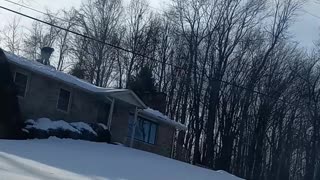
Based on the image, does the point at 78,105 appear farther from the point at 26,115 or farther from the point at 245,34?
the point at 245,34

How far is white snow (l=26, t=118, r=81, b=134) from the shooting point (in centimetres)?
2361

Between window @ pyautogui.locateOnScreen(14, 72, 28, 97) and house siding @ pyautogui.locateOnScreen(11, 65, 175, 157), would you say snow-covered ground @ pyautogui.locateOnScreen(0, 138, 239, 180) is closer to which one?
house siding @ pyautogui.locateOnScreen(11, 65, 175, 157)

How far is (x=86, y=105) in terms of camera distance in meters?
28.2

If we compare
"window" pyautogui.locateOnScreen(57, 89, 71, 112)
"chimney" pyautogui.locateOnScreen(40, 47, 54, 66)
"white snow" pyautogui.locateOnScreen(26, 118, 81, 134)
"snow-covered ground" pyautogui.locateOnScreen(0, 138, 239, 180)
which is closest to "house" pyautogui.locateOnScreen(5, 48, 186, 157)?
"window" pyautogui.locateOnScreen(57, 89, 71, 112)

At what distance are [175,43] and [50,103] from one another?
24.2 meters

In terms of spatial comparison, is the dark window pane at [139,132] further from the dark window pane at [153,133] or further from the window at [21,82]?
the window at [21,82]

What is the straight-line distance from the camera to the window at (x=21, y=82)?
25.1m

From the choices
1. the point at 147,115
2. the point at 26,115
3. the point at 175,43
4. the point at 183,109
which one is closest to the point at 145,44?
the point at 175,43

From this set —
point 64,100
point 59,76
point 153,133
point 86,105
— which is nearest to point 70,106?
point 64,100

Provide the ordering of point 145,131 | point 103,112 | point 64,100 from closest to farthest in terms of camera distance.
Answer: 1. point 64,100
2. point 103,112
3. point 145,131

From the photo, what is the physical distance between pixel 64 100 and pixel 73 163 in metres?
10.9

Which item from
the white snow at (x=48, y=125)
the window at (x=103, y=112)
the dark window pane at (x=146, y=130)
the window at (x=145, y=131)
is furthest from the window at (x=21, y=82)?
the dark window pane at (x=146, y=130)

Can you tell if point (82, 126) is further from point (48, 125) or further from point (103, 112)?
point (103, 112)

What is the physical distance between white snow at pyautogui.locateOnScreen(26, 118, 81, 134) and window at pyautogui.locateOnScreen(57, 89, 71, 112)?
1.69m
